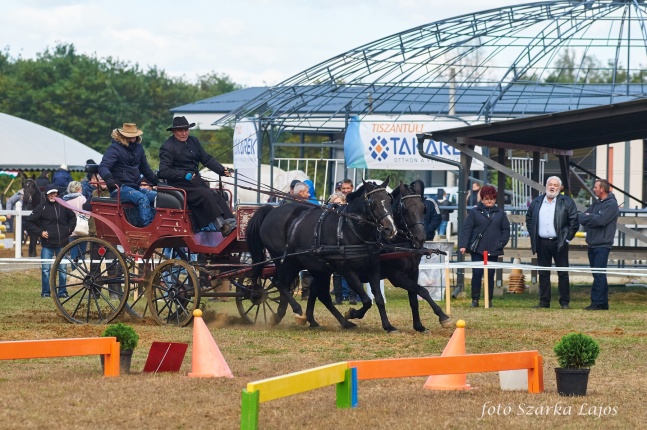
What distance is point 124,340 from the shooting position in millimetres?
9867

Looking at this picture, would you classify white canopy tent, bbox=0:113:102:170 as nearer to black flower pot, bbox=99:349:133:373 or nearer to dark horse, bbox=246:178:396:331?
dark horse, bbox=246:178:396:331

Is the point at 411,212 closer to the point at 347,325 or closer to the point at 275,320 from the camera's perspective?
the point at 347,325

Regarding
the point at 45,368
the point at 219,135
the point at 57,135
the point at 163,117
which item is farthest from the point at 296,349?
the point at 163,117

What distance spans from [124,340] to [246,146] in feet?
54.4

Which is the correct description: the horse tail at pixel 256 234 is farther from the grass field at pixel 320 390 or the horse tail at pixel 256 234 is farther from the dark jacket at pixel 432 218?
the dark jacket at pixel 432 218

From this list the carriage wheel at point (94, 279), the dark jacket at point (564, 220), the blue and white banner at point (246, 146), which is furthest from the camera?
the blue and white banner at point (246, 146)

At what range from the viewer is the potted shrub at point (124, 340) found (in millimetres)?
9805

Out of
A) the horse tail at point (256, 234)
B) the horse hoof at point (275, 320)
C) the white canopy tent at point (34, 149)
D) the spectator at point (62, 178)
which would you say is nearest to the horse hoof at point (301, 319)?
the horse hoof at point (275, 320)

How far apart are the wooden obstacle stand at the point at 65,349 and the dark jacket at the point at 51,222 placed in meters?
9.64

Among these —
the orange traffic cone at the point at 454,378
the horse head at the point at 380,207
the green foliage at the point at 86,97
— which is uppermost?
the green foliage at the point at 86,97

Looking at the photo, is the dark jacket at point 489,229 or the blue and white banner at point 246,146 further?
the blue and white banner at point 246,146

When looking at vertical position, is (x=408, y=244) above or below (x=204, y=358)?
above

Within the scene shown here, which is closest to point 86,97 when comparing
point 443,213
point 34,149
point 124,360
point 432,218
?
point 34,149

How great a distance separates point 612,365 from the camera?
10969 mm
